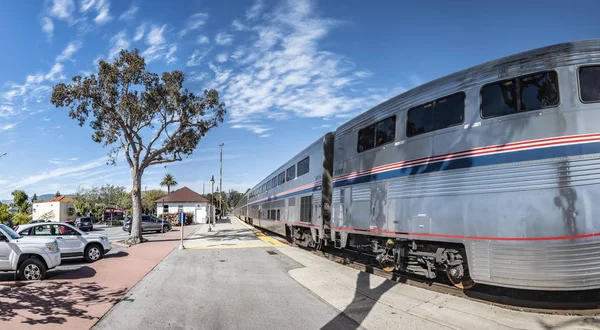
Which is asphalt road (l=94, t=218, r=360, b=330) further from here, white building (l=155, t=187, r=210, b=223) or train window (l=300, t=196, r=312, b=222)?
white building (l=155, t=187, r=210, b=223)

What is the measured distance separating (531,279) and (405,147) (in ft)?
11.3

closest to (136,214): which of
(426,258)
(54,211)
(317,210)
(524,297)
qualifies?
(317,210)

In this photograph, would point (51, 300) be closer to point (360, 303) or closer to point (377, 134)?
point (360, 303)

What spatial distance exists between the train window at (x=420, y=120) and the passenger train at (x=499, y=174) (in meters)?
0.02

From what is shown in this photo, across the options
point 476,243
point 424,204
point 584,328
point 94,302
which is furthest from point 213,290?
point 584,328

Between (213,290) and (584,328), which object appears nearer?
(584,328)

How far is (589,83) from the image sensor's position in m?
5.69

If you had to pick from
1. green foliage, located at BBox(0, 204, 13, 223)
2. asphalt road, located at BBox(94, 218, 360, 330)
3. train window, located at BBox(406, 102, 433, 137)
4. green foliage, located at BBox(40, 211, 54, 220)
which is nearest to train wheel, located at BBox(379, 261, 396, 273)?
asphalt road, located at BBox(94, 218, 360, 330)

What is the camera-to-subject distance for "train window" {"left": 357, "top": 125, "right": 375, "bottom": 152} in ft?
30.8

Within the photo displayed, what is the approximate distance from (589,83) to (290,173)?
42.9 ft

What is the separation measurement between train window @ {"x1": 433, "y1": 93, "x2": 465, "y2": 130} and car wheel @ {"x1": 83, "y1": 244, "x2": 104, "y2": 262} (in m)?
13.2

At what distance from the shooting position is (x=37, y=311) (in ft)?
22.0

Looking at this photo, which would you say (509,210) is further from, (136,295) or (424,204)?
(136,295)

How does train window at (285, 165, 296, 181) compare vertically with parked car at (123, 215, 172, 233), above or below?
above
